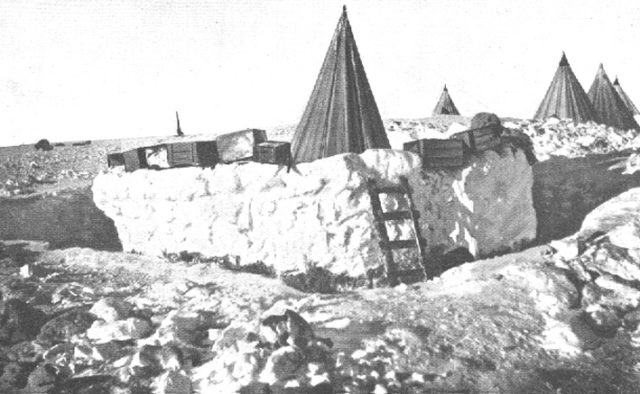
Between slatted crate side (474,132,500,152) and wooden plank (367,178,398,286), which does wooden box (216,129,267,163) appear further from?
slatted crate side (474,132,500,152)

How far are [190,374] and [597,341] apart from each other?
3284 mm

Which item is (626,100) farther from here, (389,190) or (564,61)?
(389,190)

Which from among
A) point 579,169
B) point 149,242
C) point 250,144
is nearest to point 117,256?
point 149,242

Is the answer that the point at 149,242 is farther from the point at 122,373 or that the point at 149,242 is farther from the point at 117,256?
the point at 122,373

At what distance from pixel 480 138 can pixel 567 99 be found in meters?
12.0

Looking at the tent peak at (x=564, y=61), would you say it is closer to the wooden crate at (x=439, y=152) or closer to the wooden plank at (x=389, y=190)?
the wooden crate at (x=439, y=152)

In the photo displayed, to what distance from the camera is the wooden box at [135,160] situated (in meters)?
7.22

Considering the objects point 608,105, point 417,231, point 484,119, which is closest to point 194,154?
point 417,231

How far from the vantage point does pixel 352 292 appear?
214 inches

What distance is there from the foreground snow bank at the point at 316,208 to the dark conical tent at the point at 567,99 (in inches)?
422

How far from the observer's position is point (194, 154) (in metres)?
6.67

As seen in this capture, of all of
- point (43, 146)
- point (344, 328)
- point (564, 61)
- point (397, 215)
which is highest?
point (564, 61)

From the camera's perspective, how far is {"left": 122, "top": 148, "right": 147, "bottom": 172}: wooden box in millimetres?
7223

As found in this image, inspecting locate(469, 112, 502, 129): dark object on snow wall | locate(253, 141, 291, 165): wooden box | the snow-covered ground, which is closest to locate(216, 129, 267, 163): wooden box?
locate(253, 141, 291, 165): wooden box
